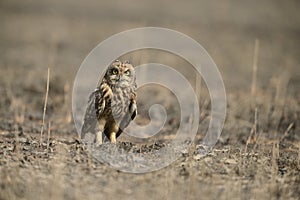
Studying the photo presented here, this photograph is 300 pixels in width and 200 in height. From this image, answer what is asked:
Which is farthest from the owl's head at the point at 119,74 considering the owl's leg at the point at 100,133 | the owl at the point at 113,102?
the owl's leg at the point at 100,133

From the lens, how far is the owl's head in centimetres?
745

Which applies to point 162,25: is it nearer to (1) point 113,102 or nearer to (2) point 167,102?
(2) point 167,102

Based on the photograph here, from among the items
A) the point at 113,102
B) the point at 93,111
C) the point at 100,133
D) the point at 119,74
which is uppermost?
the point at 119,74

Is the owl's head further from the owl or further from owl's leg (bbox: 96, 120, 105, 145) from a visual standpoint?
owl's leg (bbox: 96, 120, 105, 145)

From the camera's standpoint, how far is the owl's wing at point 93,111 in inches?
295

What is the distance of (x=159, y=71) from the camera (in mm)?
14094

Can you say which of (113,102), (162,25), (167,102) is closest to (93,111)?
(113,102)

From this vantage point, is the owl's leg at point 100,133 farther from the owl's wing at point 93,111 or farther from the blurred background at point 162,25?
the blurred background at point 162,25

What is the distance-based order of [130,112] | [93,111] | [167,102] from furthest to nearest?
1. [167,102]
2. [130,112]
3. [93,111]

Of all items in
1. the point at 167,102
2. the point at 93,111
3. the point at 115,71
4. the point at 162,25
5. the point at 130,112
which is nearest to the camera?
the point at 115,71

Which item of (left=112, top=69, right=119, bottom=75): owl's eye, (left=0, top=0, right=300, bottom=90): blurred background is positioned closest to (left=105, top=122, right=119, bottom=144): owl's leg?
(left=112, top=69, right=119, bottom=75): owl's eye

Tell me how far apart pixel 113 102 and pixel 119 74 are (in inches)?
15.3

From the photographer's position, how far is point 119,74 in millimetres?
7484

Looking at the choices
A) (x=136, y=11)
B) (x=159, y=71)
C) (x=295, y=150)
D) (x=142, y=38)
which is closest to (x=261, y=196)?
(x=295, y=150)
